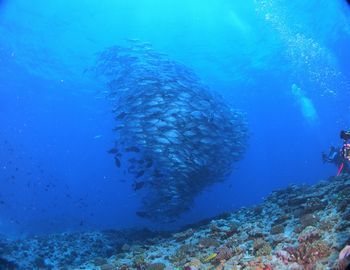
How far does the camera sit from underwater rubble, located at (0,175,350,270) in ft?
22.0

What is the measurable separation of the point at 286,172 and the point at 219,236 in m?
117

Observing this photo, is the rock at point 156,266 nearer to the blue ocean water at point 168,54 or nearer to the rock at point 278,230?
the rock at point 278,230

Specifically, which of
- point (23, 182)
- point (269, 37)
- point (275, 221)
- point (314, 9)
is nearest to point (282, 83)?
point (269, 37)

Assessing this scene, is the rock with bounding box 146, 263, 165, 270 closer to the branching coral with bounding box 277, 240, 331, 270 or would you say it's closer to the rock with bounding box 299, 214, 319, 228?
the branching coral with bounding box 277, 240, 331, 270

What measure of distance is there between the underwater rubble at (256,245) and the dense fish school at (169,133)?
11.3ft

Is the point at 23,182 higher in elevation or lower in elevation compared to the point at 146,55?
higher

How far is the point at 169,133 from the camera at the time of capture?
44.2ft

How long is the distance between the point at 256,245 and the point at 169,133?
6.52 meters

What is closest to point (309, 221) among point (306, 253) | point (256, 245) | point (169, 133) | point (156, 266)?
point (256, 245)

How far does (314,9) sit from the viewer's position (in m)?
28.5

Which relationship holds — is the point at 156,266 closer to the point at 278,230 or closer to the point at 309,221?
the point at 278,230

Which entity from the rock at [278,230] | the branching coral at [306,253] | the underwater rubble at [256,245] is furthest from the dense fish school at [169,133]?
the branching coral at [306,253]

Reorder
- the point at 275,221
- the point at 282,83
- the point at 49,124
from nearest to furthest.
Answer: the point at 275,221, the point at 282,83, the point at 49,124

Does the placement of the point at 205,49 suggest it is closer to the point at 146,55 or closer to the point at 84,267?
the point at 146,55
